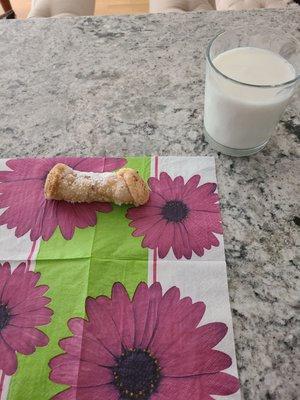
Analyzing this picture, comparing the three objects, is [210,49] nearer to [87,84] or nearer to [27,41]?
[87,84]

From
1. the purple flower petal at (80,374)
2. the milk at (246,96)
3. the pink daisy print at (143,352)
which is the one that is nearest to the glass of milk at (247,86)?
the milk at (246,96)

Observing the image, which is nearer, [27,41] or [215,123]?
[215,123]

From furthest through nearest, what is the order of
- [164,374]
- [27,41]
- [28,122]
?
[27,41], [28,122], [164,374]

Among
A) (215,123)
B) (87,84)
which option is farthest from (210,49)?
(87,84)

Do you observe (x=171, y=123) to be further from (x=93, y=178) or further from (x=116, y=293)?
(x=116, y=293)

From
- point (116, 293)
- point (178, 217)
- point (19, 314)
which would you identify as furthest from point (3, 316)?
point (178, 217)

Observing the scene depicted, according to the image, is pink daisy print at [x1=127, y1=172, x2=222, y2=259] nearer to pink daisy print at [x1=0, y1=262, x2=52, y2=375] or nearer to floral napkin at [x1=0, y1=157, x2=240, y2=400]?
floral napkin at [x1=0, y1=157, x2=240, y2=400]

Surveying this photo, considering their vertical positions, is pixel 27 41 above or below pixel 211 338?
above
